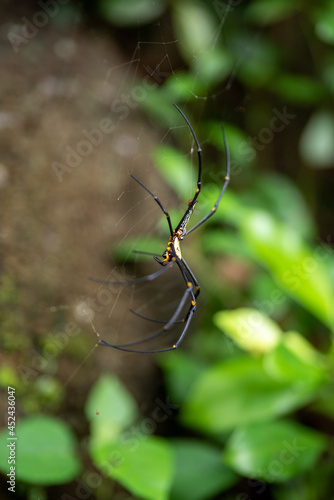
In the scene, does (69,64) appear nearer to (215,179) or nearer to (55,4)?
(55,4)

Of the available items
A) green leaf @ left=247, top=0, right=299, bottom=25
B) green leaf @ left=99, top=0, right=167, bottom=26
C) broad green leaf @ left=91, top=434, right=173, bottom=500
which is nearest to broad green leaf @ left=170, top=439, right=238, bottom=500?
broad green leaf @ left=91, top=434, right=173, bottom=500

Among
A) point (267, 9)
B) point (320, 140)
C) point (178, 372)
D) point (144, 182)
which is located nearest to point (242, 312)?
point (178, 372)

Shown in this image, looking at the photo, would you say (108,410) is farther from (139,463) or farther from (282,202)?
(282,202)

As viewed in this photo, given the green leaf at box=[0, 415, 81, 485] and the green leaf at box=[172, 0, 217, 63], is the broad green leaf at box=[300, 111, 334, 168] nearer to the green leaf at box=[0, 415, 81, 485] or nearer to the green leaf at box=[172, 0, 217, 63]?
the green leaf at box=[172, 0, 217, 63]

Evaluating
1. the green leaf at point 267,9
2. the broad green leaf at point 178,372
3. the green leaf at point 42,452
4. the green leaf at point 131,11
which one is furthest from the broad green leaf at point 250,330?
the green leaf at point 267,9

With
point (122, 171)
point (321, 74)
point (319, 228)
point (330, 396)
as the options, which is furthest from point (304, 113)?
point (330, 396)

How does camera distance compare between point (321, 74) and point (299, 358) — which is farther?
point (321, 74)
